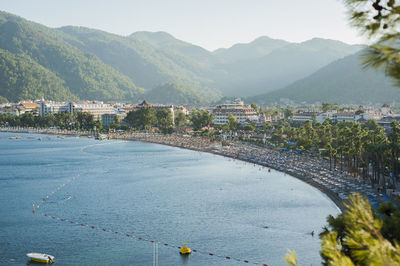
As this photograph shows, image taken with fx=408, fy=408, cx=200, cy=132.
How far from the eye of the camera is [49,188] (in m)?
53.4

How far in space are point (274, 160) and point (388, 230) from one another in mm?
60939

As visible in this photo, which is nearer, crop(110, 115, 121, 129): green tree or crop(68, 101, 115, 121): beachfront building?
crop(110, 115, 121, 129): green tree

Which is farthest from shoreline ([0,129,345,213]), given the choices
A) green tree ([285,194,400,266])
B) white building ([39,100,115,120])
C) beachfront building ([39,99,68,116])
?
green tree ([285,194,400,266])

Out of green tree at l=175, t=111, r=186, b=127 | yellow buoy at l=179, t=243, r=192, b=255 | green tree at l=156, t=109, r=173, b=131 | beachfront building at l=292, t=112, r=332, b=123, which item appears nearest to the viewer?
yellow buoy at l=179, t=243, r=192, b=255

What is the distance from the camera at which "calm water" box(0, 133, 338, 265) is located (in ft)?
99.7

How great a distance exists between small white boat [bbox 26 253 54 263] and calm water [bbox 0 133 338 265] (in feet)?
3.12

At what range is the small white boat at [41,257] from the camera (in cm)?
2795

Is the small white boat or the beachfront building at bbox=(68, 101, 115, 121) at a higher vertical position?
the beachfront building at bbox=(68, 101, 115, 121)

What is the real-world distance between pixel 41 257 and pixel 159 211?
15.7 m

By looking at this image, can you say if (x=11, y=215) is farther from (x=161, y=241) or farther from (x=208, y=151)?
(x=208, y=151)

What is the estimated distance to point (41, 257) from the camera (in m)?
28.0

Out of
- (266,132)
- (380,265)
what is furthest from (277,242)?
(266,132)

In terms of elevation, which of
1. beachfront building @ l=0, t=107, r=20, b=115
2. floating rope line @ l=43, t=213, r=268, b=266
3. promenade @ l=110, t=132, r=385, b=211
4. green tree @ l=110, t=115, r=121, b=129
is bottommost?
floating rope line @ l=43, t=213, r=268, b=266

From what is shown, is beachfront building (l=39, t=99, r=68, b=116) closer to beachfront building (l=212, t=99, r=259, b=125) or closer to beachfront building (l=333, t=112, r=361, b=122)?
beachfront building (l=212, t=99, r=259, b=125)
